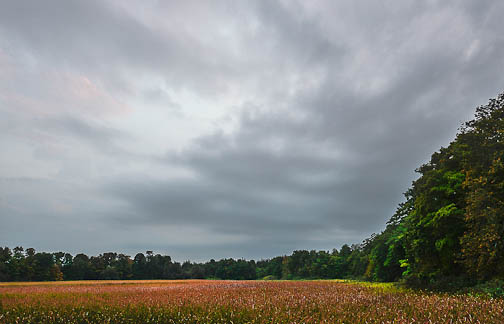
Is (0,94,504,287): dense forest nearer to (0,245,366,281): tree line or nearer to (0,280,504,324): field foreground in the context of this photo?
(0,280,504,324): field foreground

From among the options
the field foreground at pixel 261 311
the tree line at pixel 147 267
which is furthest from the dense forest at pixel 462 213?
the tree line at pixel 147 267

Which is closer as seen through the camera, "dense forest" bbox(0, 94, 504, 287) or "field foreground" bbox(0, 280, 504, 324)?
"field foreground" bbox(0, 280, 504, 324)

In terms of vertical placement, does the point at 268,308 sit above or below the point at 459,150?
below

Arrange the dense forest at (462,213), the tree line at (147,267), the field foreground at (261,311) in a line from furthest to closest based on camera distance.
→ the tree line at (147,267)
the dense forest at (462,213)
the field foreground at (261,311)

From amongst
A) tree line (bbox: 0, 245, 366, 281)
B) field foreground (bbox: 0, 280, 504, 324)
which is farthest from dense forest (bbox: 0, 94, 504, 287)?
tree line (bbox: 0, 245, 366, 281)

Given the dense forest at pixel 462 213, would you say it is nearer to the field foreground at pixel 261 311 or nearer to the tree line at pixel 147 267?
the field foreground at pixel 261 311

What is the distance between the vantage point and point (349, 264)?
91.8 m

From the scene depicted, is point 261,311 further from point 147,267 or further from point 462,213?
point 147,267

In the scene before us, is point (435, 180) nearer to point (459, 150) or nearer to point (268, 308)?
point (459, 150)

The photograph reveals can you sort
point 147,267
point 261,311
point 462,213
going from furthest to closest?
point 147,267, point 462,213, point 261,311

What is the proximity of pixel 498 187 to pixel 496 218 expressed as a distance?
2026mm

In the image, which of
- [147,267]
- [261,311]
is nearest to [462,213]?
[261,311]

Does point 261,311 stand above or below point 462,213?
below

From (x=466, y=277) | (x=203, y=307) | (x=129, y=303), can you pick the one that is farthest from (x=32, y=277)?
(x=466, y=277)
